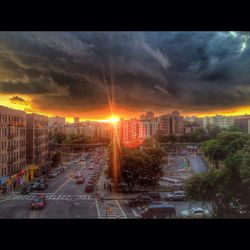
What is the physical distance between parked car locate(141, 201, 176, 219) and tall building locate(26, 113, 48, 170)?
1.75m

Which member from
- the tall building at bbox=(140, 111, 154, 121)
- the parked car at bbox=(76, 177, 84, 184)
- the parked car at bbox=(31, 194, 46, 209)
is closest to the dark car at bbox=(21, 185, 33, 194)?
the parked car at bbox=(31, 194, 46, 209)

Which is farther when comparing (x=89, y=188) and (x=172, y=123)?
(x=172, y=123)

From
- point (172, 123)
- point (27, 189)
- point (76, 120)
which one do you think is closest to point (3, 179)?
point (27, 189)

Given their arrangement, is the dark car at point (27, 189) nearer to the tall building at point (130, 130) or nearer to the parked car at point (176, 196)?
the tall building at point (130, 130)

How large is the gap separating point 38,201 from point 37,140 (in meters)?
0.94

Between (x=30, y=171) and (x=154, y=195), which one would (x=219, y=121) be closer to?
(x=154, y=195)

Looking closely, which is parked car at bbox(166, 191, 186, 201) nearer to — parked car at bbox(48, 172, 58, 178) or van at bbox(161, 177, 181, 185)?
van at bbox(161, 177, 181, 185)

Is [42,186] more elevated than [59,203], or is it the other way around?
[42,186]

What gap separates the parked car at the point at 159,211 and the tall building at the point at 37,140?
1753 millimetres

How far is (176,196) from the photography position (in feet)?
12.9

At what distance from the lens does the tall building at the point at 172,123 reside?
4133 millimetres

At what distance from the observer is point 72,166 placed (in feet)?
14.0
